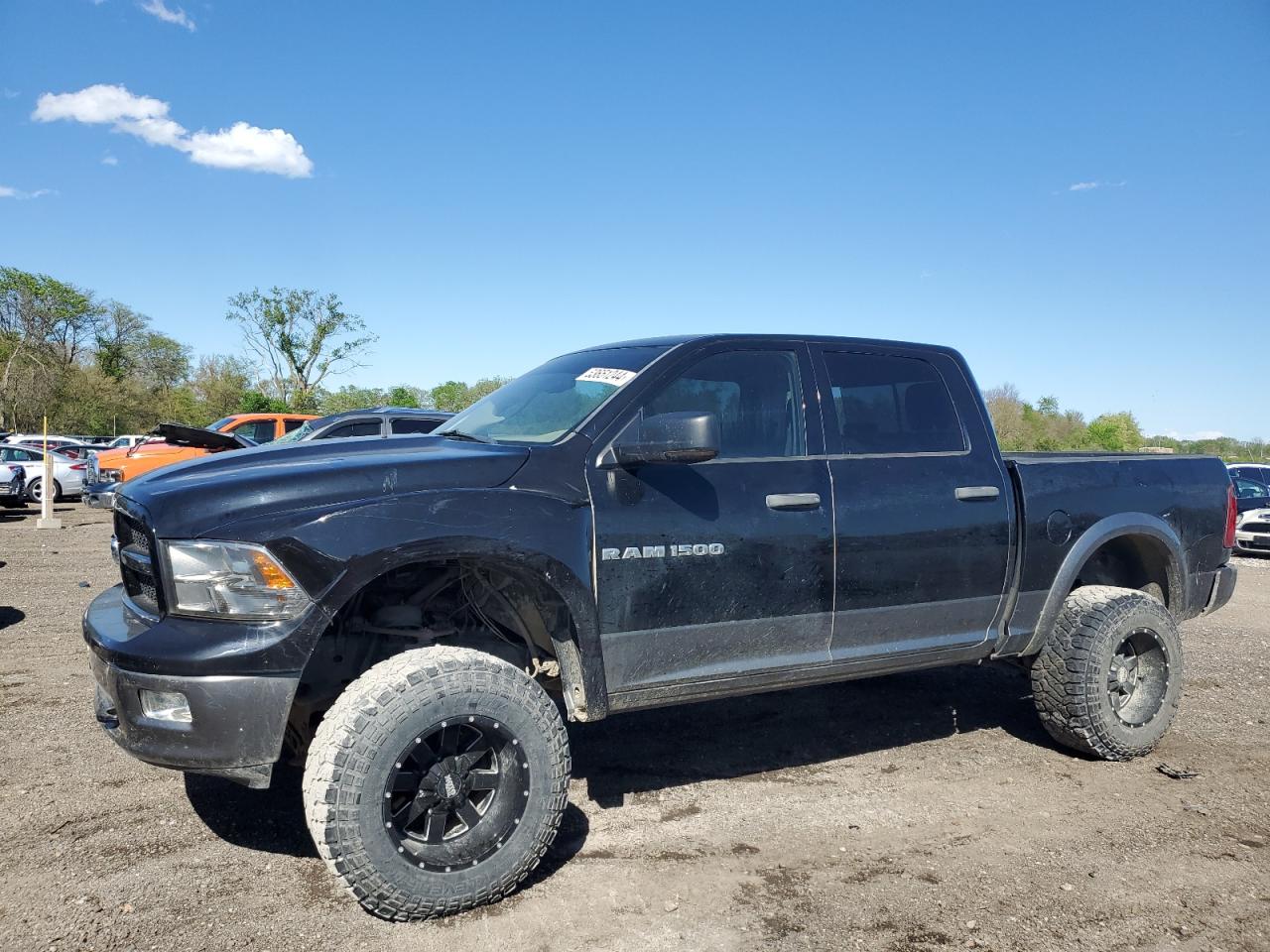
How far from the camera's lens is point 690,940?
276 centimetres

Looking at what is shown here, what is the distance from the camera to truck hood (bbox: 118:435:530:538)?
108 inches

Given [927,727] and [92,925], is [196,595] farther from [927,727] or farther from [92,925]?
[927,727]

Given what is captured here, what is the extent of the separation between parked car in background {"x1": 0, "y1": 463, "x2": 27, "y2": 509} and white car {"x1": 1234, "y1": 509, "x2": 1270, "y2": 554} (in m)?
23.2

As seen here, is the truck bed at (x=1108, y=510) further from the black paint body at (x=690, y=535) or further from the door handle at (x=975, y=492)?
the door handle at (x=975, y=492)

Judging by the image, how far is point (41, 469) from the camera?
19312mm

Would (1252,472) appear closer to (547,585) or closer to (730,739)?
(730,739)

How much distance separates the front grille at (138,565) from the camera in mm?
2816

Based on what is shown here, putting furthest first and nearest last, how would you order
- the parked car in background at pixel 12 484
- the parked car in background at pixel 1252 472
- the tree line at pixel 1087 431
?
the tree line at pixel 1087 431 < the parked car in background at pixel 12 484 < the parked car in background at pixel 1252 472

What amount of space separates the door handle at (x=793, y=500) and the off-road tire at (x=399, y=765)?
1.19m

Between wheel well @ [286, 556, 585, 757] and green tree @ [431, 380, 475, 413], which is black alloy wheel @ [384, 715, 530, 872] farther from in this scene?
green tree @ [431, 380, 475, 413]

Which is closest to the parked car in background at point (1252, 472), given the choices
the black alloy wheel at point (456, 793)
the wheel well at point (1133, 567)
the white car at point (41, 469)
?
the wheel well at point (1133, 567)

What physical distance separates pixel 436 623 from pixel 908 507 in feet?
6.77

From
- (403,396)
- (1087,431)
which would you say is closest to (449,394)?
(403,396)

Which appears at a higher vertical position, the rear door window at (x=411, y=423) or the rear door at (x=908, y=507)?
the rear door window at (x=411, y=423)
